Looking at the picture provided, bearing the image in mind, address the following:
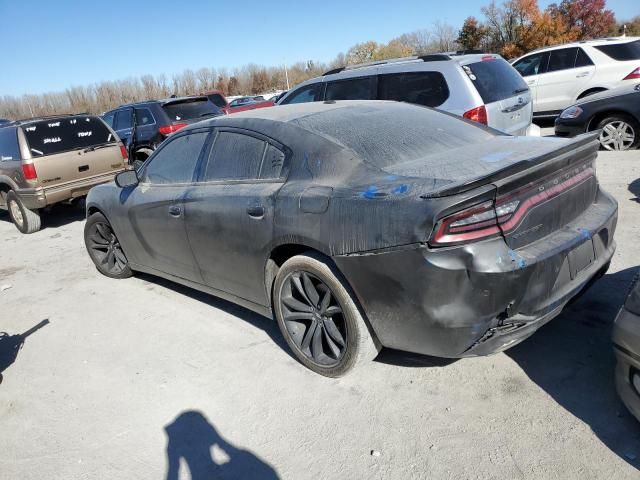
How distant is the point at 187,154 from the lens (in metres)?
4.05

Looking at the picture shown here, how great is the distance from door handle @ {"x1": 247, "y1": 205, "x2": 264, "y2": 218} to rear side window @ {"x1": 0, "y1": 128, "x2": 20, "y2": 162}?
6.36 metres

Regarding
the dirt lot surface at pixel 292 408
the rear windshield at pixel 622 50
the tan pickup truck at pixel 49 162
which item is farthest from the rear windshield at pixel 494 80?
the tan pickup truck at pixel 49 162

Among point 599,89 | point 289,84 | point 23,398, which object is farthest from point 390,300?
point 289,84

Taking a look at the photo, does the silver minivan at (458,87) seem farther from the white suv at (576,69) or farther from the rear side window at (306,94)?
the white suv at (576,69)

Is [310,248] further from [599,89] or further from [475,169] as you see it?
[599,89]

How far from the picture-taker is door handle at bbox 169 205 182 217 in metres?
3.88

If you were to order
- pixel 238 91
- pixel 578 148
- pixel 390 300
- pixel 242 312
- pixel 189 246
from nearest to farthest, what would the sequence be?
pixel 390 300, pixel 578 148, pixel 189 246, pixel 242 312, pixel 238 91

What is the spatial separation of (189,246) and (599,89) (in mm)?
9375

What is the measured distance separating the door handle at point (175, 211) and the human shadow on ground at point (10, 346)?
66.7 inches

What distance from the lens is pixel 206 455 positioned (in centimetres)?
264

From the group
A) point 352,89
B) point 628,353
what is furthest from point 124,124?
point 628,353

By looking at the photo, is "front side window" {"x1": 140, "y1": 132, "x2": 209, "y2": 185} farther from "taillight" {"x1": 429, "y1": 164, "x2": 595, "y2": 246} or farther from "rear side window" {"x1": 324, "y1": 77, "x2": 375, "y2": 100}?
"rear side window" {"x1": 324, "y1": 77, "x2": 375, "y2": 100}

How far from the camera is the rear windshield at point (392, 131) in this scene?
3043 millimetres

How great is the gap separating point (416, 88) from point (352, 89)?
1088mm
